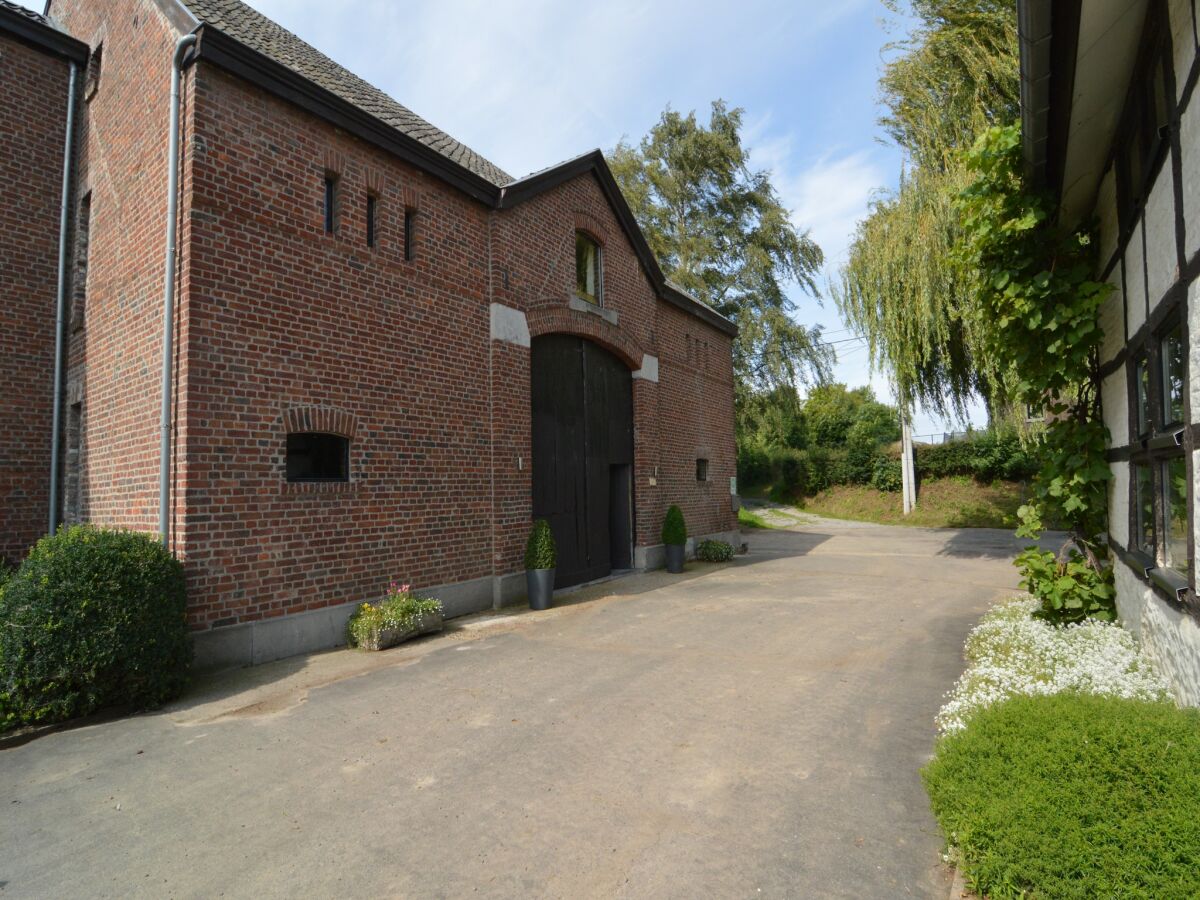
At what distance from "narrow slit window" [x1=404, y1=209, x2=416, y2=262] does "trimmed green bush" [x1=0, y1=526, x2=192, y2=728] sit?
486 centimetres

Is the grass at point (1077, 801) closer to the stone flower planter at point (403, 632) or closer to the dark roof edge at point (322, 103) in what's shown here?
the stone flower planter at point (403, 632)

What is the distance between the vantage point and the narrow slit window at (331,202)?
774 cm

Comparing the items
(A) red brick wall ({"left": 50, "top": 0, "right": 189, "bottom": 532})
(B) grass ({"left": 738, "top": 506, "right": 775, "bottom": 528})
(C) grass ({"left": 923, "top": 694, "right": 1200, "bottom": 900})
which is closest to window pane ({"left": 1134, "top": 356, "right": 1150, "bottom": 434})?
(C) grass ({"left": 923, "top": 694, "right": 1200, "bottom": 900})

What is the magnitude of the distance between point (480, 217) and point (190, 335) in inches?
187

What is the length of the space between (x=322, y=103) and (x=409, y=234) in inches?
70.5

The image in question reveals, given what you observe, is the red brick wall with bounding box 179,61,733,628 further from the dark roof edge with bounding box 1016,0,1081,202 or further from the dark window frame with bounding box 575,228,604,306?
the dark roof edge with bounding box 1016,0,1081,202

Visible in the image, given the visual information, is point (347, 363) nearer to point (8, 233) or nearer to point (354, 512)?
point (354, 512)

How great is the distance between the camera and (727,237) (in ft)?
86.1

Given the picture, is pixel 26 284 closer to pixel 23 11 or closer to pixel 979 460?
pixel 23 11

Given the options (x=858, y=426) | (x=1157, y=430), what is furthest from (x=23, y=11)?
(x=858, y=426)

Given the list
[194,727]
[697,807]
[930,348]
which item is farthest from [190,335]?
[930,348]

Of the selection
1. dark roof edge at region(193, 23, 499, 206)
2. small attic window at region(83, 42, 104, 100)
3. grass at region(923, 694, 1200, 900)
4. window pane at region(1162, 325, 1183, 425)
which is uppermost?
small attic window at region(83, 42, 104, 100)

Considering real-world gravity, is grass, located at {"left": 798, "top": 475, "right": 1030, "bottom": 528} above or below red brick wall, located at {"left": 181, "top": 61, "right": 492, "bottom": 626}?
below

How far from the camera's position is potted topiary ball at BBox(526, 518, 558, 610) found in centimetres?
924
